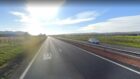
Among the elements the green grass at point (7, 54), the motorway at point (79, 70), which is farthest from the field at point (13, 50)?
the motorway at point (79, 70)

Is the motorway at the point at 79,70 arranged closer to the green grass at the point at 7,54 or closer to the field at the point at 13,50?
the field at the point at 13,50

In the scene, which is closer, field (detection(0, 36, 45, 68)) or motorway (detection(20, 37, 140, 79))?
motorway (detection(20, 37, 140, 79))

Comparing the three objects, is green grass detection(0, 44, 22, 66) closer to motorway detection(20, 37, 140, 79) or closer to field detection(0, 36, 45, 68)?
field detection(0, 36, 45, 68)

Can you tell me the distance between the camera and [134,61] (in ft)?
41.6

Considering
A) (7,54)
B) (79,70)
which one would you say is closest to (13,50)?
(7,54)

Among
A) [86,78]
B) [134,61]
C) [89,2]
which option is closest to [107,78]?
[86,78]

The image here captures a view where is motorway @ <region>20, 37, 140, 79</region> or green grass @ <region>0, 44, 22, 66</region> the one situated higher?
motorway @ <region>20, 37, 140, 79</region>

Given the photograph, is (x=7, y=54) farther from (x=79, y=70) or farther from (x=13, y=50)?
(x=79, y=70)

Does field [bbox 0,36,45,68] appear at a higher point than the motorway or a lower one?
lower

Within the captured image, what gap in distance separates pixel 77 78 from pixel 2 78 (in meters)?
4.17

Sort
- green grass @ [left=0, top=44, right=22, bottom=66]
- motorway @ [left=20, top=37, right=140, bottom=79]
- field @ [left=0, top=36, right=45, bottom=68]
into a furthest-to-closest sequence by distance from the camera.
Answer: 1. field @ [left=0, top=36, right=45, bottom=68]
2. green grass @ [left=0, top=44, right=22, bottom=66]
3. motorway @ [left=20, top=37, right=140, bottom=79]

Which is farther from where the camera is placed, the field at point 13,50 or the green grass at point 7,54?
the field at point 13,50

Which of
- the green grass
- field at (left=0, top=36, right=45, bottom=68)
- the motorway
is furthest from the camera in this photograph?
field at (left=0, top=36, right=45, bottom=68)

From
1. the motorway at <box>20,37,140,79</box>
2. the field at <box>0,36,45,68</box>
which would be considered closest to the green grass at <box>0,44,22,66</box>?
the field at <box>0,36,45,68</box>
